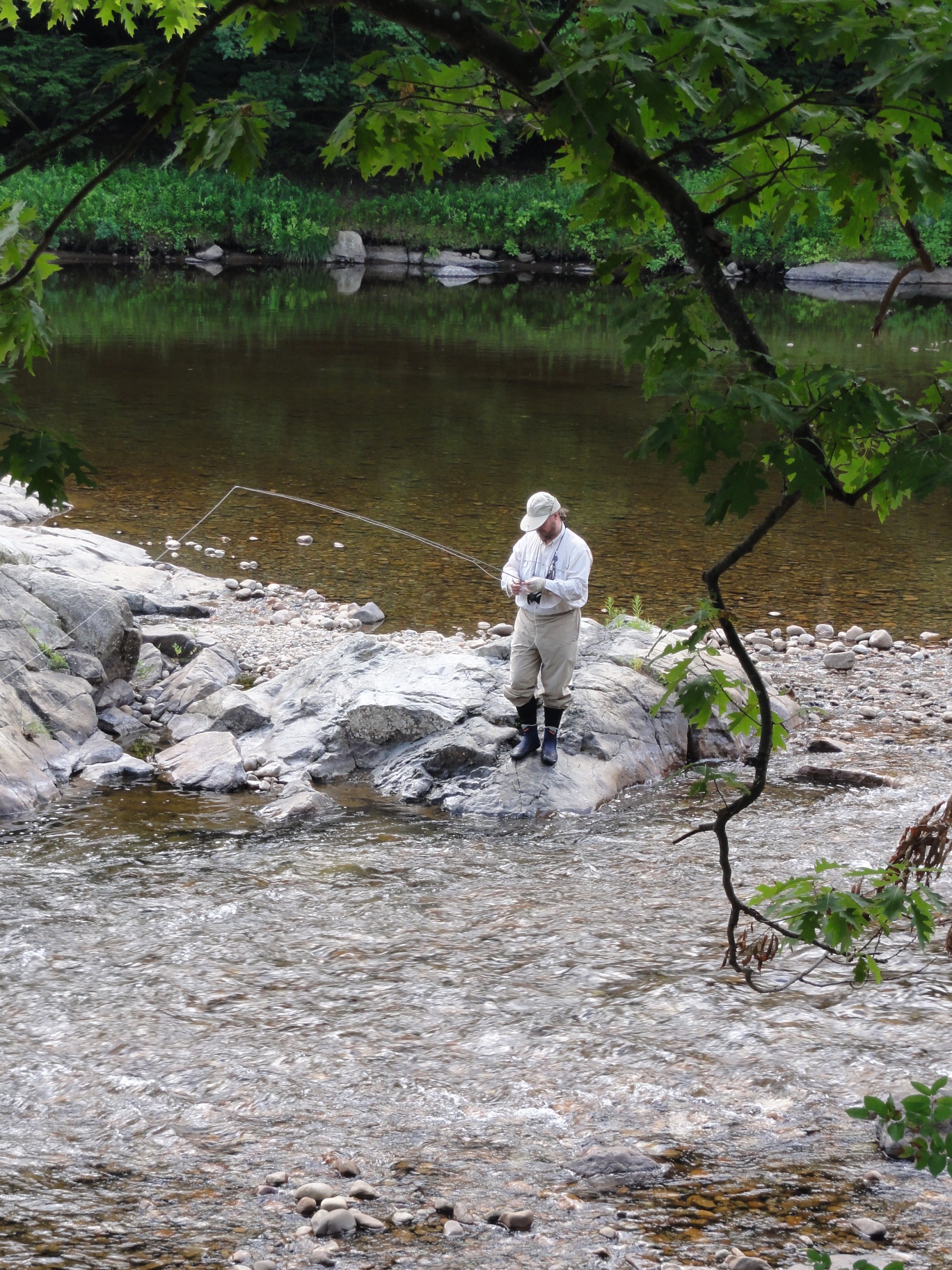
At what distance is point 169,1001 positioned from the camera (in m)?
5.82

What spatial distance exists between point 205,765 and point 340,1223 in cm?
480

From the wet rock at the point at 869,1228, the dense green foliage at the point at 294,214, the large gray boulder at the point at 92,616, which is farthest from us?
the dense green foliage at the point at 294,214

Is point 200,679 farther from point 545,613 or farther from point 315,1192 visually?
point 315,1192

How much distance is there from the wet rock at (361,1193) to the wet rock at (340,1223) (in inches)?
6.6

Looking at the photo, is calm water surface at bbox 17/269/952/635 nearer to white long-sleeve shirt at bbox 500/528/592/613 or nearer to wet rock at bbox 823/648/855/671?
wet rock at bbox 823/648/855/671

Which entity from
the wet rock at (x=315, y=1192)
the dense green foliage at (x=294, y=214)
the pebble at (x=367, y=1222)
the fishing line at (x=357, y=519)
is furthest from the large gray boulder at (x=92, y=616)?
the dense green foliage at (x=294, y=214)

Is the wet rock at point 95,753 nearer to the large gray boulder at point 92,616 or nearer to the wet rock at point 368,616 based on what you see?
the large gray boulder at point 92,616

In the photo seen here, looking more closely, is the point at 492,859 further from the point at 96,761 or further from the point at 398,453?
the point at 398,453

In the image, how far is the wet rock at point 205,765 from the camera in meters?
8.53

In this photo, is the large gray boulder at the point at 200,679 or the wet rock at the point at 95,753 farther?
the large gray boulder at the point at 200,679

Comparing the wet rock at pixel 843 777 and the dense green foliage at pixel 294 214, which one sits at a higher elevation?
the dense green foliage at pixel 294 214

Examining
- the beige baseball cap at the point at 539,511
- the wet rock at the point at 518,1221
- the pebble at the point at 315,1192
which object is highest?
the beige baseball cap at the point at 539,511

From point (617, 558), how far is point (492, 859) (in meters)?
6.77

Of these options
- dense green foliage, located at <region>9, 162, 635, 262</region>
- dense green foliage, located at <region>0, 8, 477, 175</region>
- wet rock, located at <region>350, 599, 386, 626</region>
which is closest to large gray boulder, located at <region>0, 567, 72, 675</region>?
wet rock, located at <region>350, 599, 386, 626</region>
